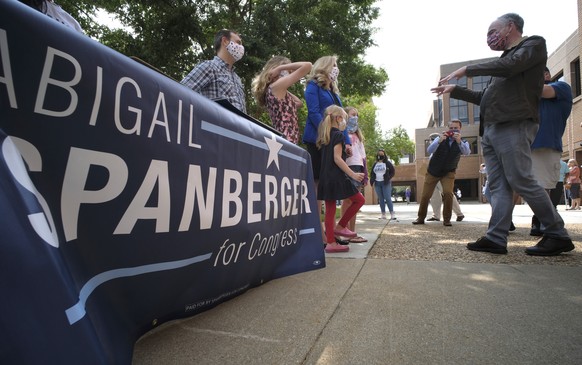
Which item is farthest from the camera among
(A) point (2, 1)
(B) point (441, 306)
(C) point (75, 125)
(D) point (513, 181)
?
(D) point (513, 181)

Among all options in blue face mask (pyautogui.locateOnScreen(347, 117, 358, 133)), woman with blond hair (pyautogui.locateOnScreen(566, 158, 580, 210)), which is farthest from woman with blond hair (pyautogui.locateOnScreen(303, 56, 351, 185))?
woman with blond hair (pyautogui.locateOnScreen(566, 158, 580, 210))

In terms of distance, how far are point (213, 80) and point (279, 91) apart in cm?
72

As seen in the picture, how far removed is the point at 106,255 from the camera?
3.29 feet

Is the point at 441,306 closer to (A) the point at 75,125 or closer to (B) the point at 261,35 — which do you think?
(A) the point at 75,125

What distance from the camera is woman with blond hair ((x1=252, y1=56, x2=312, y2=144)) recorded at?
331cm

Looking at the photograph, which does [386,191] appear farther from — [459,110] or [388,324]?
[459,110]

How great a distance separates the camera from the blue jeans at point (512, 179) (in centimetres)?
284

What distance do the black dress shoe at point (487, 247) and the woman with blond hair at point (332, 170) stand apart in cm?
120

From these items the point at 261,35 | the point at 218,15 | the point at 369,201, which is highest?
the point at 218,15

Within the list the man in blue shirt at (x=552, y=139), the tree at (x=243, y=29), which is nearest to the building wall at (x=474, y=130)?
the tree at (x=243, y=29)

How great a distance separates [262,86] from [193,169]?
7.45 ft

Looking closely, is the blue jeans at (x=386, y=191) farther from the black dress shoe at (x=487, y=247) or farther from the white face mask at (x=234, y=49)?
the white face mask at (x=234, y=49)

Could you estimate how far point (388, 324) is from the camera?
1.44 meters

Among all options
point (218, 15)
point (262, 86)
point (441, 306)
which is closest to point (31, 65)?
point (441, 306)
